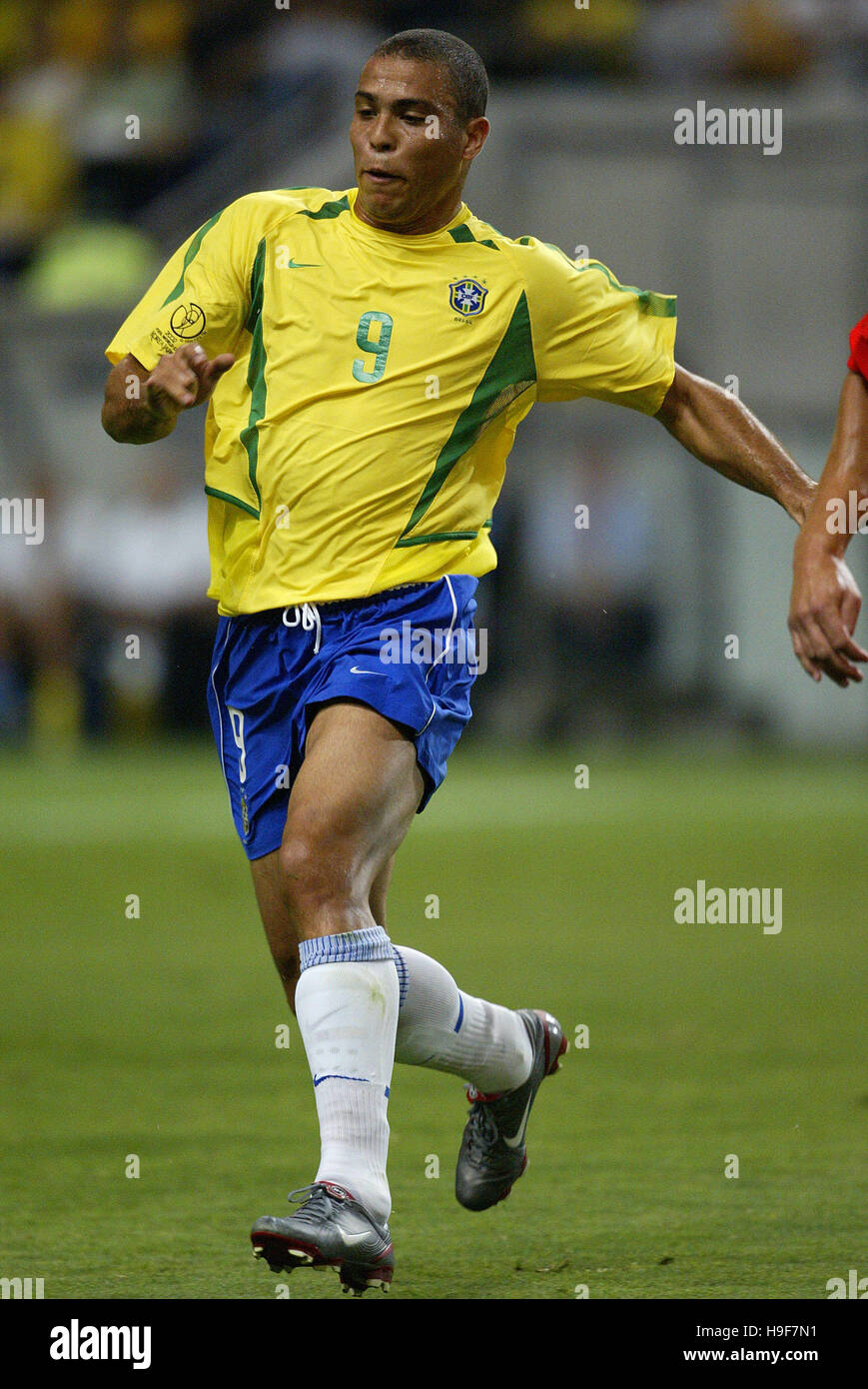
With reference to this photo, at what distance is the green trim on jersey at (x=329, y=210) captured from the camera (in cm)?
485

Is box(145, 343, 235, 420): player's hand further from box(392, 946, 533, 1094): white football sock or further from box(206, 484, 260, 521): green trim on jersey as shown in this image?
box(392, 946, 533, 1094): white football sock

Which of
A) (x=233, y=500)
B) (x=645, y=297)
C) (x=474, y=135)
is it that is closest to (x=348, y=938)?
(x=233, y=500)

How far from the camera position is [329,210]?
16.0 feet

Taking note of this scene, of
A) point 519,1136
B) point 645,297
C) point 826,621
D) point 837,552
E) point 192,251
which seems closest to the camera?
point 826,621

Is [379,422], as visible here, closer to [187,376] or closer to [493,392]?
[493,392]

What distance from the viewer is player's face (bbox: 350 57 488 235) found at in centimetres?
469

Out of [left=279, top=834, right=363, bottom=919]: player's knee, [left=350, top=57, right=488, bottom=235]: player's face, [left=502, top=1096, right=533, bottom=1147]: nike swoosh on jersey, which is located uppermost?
[left=350, top=57, right=488, bottom=235]: player's face

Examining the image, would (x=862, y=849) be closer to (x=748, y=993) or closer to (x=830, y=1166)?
(x=748, y=993)

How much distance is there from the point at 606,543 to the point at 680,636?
108 centimetres

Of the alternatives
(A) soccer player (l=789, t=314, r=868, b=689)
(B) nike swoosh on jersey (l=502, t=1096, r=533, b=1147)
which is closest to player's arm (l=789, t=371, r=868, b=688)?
(A) soccer player (l=789, t=314, r=868, b=689)

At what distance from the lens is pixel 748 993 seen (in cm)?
833

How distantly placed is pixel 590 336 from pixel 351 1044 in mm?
1732

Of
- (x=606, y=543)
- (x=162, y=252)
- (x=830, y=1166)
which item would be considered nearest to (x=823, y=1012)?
(x=830, y=1166)

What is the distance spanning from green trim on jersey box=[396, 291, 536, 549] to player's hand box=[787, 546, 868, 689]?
0.93m
